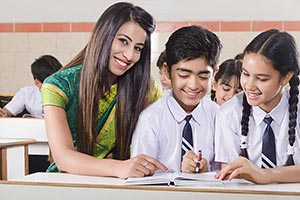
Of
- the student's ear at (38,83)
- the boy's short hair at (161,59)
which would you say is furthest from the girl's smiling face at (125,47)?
the student's ear at (38,83)

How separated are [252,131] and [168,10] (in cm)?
129

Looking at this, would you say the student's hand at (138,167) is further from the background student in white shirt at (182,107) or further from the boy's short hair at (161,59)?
the boy's short hair at (161,59)

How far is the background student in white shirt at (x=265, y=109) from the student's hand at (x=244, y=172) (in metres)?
0.22

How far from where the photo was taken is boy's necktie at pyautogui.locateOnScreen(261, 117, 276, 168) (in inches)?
78.5

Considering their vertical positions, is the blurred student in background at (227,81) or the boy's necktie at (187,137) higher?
the blurred student in background at (227,81)

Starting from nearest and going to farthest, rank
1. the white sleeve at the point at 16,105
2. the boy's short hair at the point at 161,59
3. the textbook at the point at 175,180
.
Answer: the textbook at the point at 175,180 → the boy's short hair at the point at 161,59 → the white sleeve at the point at 16,105

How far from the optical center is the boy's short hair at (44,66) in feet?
11.5

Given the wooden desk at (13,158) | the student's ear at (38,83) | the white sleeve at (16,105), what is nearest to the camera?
the wooden desk at (13,158)

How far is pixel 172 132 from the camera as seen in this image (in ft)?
6.97

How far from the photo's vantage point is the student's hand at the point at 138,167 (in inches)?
71.1

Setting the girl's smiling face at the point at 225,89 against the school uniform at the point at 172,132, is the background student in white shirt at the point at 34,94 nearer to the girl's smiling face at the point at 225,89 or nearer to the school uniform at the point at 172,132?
the school uniform at the point at 172,132

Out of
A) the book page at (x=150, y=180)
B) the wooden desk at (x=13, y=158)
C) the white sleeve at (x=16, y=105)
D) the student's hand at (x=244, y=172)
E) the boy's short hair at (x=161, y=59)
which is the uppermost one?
the boy's short hair at (x=161, y=59)

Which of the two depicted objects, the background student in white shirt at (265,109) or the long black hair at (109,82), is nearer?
the background student in white shirt at (265,109)

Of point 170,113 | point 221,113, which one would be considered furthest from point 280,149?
point 170,113
